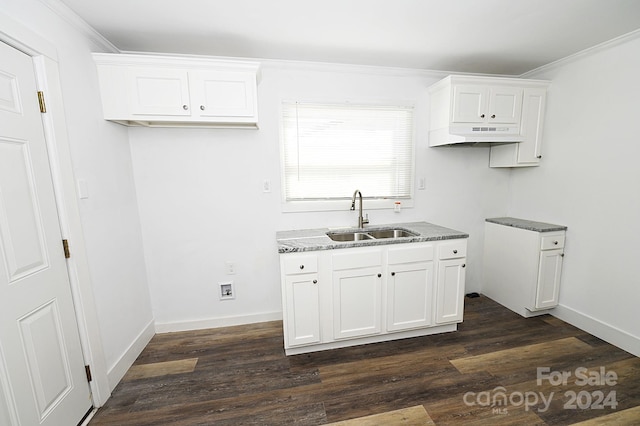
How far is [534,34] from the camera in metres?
2.04

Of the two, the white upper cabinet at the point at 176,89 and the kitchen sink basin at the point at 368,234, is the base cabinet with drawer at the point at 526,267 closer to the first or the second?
the kitchen sink basin at the point at 368,234

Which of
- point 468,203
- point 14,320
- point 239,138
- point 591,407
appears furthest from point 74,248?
point 468,203

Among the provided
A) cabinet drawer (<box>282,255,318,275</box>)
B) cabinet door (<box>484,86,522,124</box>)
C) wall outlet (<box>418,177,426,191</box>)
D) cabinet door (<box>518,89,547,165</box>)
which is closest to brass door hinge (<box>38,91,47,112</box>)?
cabinet drawer (<box>282,255,318,275</box>)

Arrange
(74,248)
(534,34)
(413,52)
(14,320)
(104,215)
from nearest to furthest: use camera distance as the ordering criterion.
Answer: (14,320), (74,248), (104,215), (534,34), (413,52)

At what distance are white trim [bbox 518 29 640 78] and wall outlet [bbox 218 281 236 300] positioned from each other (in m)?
3.83

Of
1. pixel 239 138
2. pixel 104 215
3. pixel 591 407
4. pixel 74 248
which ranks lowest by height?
pixel 591 407

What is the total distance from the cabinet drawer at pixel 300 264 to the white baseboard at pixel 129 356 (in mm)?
1375

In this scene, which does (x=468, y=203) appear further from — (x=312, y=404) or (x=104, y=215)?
(x=104, y=215)

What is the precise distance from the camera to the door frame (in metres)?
1.39

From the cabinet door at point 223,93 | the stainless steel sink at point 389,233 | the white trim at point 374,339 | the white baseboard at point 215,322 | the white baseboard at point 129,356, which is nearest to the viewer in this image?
the white baseboard at point 129,356

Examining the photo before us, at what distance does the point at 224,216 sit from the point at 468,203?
8.80 feet

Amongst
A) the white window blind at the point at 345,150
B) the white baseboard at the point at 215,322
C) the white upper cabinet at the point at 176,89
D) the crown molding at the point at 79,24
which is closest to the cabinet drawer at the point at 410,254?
the white window blind at the point at 345,150

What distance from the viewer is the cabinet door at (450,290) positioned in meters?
2.38

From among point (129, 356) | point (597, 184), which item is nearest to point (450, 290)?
point (597, 184)
